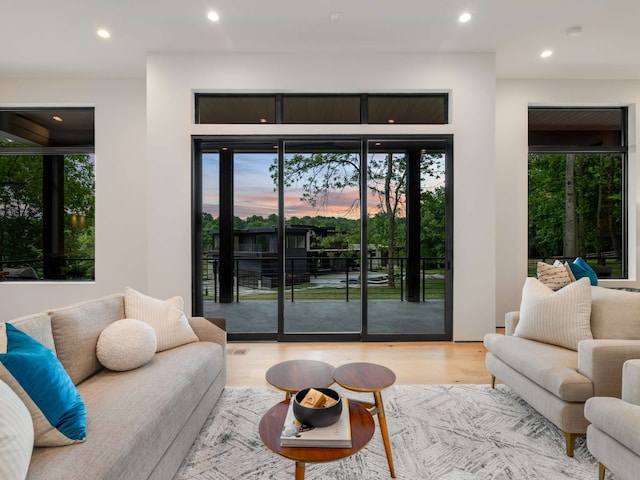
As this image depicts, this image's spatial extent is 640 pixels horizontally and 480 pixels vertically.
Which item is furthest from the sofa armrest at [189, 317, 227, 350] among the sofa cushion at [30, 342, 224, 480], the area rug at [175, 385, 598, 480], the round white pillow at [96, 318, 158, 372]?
the round white pillow at [96, 318, 158, 372]

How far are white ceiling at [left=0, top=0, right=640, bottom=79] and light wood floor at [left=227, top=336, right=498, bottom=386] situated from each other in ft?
10.9

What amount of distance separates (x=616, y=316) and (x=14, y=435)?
3.12m

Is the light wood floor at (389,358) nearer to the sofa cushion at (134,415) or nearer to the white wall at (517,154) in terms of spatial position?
the sofa cushion at (134,415)

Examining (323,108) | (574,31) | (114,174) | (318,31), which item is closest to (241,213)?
(323,108)

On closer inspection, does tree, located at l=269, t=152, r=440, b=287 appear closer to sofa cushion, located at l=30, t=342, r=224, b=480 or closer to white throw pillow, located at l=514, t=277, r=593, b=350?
white throw pillow, located at l=514, t=277, r=593, b=350

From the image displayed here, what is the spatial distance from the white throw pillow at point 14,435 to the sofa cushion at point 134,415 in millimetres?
116

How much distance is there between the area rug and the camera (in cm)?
176

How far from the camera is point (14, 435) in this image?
1026mm

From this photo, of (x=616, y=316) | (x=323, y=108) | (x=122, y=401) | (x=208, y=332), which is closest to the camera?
(x=122, y=401)

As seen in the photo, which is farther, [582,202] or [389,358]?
[582,202]

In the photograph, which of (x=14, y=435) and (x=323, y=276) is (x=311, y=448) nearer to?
(x=14, y=435)

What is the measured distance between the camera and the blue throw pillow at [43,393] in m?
1.24

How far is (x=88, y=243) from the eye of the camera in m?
4.66

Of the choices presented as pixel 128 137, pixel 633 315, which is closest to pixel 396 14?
pixel 633 315
